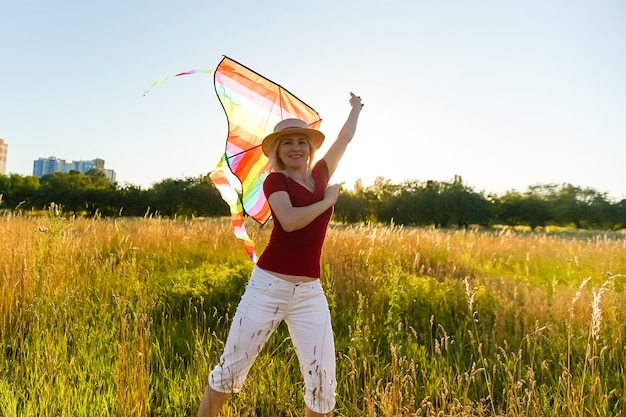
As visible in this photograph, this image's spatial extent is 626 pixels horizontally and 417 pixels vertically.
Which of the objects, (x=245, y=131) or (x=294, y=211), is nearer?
(x=294, y=211)

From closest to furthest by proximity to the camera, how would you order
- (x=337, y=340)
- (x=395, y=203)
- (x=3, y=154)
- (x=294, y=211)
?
(x=294, y=211)
(x=337, y=340)
(x=395, y=203)
(x=3, y=154)

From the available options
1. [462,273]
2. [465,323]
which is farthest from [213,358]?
[462,273]

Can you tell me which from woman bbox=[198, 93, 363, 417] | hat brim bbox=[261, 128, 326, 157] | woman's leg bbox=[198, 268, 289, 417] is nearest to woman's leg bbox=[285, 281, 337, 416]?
woman bbox=[198, 93, 363, 417]

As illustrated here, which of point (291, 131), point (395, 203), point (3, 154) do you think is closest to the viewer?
point (291, 131)

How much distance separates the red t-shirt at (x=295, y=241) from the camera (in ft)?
7.61

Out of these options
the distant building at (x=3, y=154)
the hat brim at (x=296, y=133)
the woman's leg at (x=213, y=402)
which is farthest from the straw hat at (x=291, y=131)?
the distant building at (x=3, y=154)

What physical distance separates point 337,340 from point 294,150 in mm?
2094

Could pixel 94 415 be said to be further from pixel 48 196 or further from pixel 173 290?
pixel 48 196

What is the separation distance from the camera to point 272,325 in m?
2.37

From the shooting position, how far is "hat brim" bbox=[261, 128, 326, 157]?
246cm

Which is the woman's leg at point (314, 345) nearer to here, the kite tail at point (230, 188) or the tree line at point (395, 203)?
the kite tail at point (230, 188)

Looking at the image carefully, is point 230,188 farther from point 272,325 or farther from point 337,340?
point 337,340

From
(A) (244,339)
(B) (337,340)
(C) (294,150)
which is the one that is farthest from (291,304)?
(B) (337,340)

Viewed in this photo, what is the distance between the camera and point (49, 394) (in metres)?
2.66
